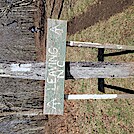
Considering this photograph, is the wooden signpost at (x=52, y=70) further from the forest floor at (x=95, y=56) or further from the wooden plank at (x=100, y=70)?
the forest floor at (x=95, y=56)

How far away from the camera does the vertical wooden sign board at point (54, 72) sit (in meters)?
5.52

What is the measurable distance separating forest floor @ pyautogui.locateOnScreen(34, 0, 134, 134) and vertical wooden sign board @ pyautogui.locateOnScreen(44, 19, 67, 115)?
2.05 meters

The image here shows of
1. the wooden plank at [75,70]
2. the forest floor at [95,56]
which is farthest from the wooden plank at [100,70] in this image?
the forest floor at [95,56]

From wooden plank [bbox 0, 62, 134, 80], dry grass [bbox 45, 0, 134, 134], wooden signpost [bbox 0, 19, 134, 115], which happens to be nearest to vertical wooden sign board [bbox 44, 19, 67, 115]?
wooden signpost [bbox 0, 19, 134, 115]

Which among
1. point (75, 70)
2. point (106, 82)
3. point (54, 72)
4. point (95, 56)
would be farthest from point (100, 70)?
point (95, 56)

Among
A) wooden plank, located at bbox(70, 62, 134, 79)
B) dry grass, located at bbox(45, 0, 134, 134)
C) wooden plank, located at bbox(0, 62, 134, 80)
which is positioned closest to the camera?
wooden plank, located at bbox(0, 62, 134, 80)

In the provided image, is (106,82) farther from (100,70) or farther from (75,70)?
(75,70)

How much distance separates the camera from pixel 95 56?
8.48m

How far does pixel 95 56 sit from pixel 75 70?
9.31 ft

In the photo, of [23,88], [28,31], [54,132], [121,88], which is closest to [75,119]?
[54,132]

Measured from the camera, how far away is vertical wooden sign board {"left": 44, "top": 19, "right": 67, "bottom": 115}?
552 cm

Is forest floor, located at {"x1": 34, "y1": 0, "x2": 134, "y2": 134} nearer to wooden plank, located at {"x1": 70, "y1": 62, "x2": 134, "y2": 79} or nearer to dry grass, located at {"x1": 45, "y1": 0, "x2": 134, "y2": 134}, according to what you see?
dry grass, located at {"x1": 45, "y1": 0, "x2": 134, "y2": 134}

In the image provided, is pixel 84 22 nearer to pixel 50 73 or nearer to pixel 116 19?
pixel 116 19

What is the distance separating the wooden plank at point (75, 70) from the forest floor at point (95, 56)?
1362 millimetres
